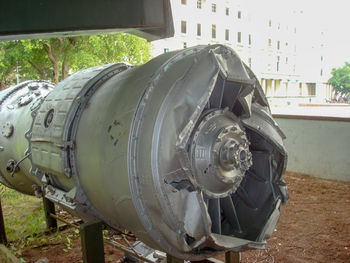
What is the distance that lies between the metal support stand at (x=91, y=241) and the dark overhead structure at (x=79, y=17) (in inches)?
61.1

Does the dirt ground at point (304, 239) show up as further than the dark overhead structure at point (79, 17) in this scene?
Yes

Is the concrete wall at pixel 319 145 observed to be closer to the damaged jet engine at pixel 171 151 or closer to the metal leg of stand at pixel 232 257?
the metal leg of stand at pixel 232 257

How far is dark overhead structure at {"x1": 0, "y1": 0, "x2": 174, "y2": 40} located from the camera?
221cm

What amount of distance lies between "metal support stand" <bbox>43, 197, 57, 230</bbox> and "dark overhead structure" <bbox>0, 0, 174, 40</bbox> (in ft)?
10.2

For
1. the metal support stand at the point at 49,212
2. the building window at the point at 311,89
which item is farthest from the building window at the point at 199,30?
the metal support stand at the point at 49,212

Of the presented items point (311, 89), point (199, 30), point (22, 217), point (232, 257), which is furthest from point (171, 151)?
point (311, 89)

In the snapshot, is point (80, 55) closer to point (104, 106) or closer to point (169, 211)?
point (104, 106)

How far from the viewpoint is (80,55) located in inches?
516

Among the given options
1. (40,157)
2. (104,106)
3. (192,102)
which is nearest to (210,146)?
(192,102)

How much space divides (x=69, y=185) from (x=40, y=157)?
388 millimetres

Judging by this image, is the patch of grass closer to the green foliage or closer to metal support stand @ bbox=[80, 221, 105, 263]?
metal support stand @ bbox=[80, 221, 105, 263]

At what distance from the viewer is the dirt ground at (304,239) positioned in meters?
4.34

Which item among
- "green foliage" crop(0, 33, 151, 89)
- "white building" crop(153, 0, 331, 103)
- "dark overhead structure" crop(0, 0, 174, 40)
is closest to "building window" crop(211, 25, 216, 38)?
"white building" crop(153, 0, 331, 103)

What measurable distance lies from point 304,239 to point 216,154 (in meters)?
3.53
